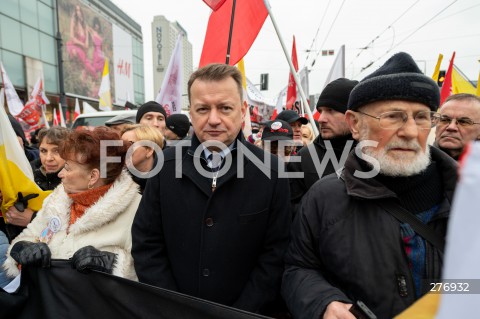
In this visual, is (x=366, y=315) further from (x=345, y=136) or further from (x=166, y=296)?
A: (x=345, y=136)

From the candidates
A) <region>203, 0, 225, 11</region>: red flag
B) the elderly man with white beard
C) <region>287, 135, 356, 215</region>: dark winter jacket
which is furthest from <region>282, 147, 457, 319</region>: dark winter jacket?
<region>203, 0, 225, 11</region>: red flag

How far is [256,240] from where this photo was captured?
5.37ft

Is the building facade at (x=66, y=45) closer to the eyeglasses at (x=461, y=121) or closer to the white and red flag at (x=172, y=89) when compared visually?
the white and red flag at (x=172, y=89)

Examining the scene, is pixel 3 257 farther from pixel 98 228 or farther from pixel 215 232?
pixel 215 232

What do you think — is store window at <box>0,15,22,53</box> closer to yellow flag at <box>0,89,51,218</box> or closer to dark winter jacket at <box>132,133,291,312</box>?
yellow flag at <box>0,89,51,218</box>

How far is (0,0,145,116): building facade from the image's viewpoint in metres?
19.9

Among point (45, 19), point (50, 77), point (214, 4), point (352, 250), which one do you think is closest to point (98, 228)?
point (352, 250)

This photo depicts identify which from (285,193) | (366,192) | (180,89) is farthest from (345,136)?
(180,89)

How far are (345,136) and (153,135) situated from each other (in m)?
1.65

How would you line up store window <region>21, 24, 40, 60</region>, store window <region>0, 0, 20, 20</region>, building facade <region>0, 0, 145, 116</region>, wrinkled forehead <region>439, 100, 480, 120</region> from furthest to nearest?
store window <region>21, 24, 40, 60</region>
building facade <region>0, 0, 145, 116</region>
store window <region>0, 0, 20, 20</region>
wrinkled forehead <region>439, 100, 480, 120</region>

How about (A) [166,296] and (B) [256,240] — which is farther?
(B) [256,240]

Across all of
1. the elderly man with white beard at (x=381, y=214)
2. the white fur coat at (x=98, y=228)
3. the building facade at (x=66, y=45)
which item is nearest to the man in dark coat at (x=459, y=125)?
the elderly man with white beard at (x=381, y=214)

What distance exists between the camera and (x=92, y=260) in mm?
1573

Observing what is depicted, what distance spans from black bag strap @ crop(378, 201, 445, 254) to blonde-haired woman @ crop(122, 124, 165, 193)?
1614mm
